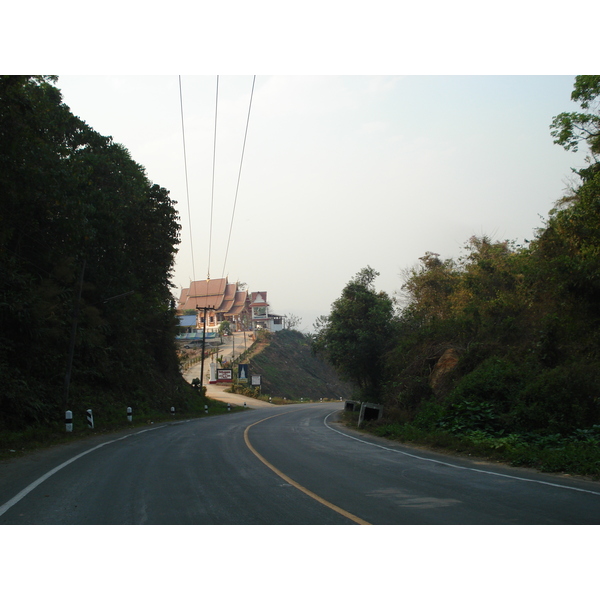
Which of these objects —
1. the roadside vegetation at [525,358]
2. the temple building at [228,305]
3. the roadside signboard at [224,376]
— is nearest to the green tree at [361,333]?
the roadside vegetation at [525,358]

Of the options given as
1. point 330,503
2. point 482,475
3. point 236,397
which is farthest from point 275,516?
point 236,397

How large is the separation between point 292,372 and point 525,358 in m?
77.6

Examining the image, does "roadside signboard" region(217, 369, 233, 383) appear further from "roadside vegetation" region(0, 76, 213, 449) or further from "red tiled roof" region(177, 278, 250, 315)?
"roadside vegetation" region(0, 76, 213, 449)

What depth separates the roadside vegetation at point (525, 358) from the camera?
45.2 feet

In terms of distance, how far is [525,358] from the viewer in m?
19.1

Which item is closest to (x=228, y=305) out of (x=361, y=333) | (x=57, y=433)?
(x=361, y=333)

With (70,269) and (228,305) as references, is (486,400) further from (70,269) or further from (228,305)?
(228,305)

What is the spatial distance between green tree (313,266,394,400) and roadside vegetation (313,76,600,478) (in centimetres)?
388

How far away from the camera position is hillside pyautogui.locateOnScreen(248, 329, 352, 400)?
86.9m

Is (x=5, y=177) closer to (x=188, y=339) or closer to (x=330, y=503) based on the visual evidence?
(x=330, y=503)

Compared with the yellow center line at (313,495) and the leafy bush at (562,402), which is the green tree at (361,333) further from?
the yellow center line at (313,495)

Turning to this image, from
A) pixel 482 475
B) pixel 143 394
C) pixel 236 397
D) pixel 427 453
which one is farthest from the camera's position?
pixel 236 397

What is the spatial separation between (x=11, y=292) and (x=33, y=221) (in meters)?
2.90

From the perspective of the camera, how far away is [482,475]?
944cm
